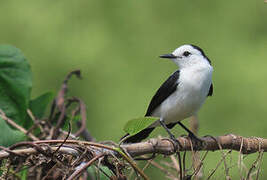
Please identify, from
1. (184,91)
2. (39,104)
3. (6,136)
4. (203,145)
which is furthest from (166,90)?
(6,136)

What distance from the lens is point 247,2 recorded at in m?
5.44

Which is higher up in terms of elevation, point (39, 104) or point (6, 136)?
point (6, 136)

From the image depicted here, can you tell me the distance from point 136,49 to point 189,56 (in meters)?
2.05

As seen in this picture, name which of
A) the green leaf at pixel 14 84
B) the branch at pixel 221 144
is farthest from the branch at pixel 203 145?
the green leaf at pixel 14 84

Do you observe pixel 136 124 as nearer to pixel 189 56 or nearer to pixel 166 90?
pixel 166 90

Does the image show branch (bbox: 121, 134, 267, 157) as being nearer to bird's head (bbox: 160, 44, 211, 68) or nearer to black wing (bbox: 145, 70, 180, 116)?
black wing (bbox: 145, 70, 180, 116)

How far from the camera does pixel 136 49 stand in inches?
204

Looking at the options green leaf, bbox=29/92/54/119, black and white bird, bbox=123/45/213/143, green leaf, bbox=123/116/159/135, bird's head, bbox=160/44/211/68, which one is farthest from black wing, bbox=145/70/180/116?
green leaf, bbox=123/116/159/135

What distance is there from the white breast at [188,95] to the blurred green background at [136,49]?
141 cm

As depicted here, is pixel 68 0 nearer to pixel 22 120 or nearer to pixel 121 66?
pixel 121 66

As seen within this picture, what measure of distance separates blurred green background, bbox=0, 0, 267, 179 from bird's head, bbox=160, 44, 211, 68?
130 cm

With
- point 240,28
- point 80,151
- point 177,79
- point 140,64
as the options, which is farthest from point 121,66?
point 80,151

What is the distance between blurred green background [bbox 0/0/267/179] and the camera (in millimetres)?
4586

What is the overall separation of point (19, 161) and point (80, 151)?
16cm
